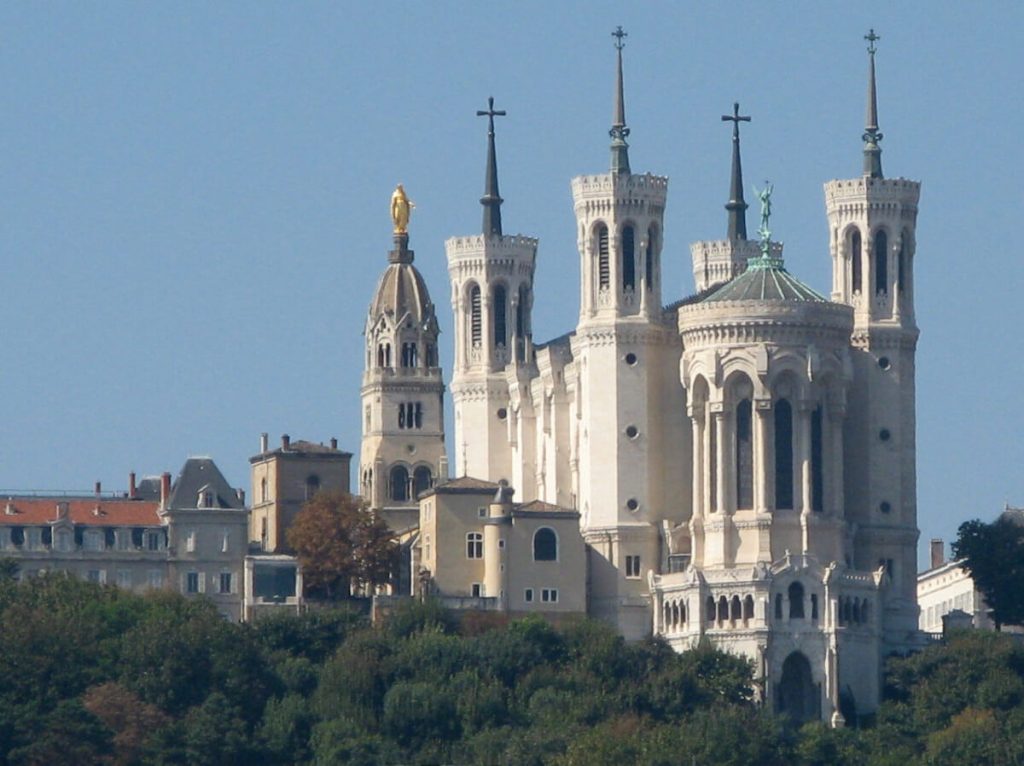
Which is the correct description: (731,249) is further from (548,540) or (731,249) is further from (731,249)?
(548,540)

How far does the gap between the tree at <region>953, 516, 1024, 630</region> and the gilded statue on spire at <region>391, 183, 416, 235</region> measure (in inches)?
1172

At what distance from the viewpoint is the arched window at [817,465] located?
172125mm

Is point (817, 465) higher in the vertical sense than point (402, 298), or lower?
lower

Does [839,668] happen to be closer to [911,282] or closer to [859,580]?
[859,580]

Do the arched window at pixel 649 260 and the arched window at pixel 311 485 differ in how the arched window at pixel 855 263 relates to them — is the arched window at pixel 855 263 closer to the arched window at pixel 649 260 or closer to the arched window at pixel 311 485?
the arched window at pixel 649 260

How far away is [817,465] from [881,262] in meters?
9.06

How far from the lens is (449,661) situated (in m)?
167

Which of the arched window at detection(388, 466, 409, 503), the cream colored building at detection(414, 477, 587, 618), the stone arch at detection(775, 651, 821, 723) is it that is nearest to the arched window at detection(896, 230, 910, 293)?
the cream colored building at detection(414, 477, 587, 618)

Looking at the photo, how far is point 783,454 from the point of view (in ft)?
564

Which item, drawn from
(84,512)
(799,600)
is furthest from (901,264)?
(84,512)

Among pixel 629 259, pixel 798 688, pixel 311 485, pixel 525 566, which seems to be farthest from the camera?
pixel 311 485

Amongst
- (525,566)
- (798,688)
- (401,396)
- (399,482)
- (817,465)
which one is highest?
(401,396)

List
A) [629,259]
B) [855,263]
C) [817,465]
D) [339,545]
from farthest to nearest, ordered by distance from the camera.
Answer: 1. [855,263]
2. [339,545]
3. [629,259]
4. [817,465]

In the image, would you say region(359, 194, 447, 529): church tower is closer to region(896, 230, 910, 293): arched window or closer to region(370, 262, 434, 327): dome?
region(370, 262, 434, 327): dome
